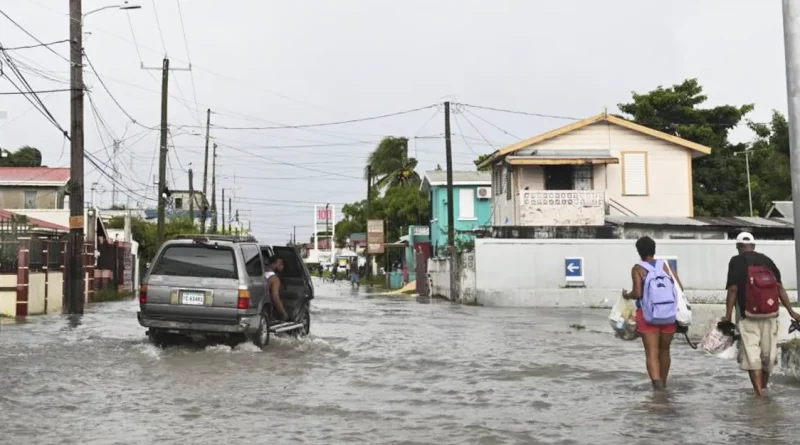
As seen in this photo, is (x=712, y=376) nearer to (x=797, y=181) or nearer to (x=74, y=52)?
(x=797, y=181)

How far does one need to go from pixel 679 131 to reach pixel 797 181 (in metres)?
35.0

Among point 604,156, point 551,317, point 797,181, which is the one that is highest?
point 604,156

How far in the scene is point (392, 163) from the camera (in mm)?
72188

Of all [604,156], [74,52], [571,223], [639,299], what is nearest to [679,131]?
[604,156]

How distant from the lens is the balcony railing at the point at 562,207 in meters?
35.5

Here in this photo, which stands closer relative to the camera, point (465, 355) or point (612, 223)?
point (465, 355)

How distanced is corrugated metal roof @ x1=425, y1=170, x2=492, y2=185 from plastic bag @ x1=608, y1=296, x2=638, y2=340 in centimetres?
4193

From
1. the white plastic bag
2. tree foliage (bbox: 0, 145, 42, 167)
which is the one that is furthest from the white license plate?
tree foliage (bbox: 0, 145, 42, 167)

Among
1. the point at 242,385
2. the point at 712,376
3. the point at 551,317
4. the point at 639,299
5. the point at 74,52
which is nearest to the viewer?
the point at 639,299

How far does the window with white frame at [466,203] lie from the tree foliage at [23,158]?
40.9 m

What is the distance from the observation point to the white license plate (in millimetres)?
13695

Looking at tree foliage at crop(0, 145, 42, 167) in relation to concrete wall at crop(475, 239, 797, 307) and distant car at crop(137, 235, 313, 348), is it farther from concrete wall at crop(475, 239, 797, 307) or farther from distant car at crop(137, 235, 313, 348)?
distant car at crop(137, 235, 313, 348)

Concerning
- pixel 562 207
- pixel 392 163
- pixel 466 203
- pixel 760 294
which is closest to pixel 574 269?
pixel 562 207

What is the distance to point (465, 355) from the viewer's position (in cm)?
1448
